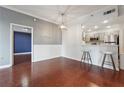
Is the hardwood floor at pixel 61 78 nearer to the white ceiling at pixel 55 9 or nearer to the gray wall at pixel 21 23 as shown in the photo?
the gray wall at pixel 21 23

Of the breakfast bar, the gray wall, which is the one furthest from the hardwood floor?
the gray wall

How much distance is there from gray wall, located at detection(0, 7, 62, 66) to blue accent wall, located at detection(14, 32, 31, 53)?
0.57 m

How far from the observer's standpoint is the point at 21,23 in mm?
4938

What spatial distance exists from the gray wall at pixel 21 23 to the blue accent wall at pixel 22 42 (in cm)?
57

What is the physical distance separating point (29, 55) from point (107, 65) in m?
4.35

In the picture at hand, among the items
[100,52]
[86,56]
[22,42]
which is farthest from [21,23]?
[100,52]

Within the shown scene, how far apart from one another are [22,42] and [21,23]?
1.22 meters

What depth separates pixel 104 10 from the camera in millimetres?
4473

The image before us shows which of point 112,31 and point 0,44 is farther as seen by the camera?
point 112,31

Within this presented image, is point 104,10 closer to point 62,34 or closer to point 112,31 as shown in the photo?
point 112,31

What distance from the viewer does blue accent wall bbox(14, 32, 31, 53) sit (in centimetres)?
532

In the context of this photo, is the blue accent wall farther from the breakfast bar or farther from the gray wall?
the breakfast bar
